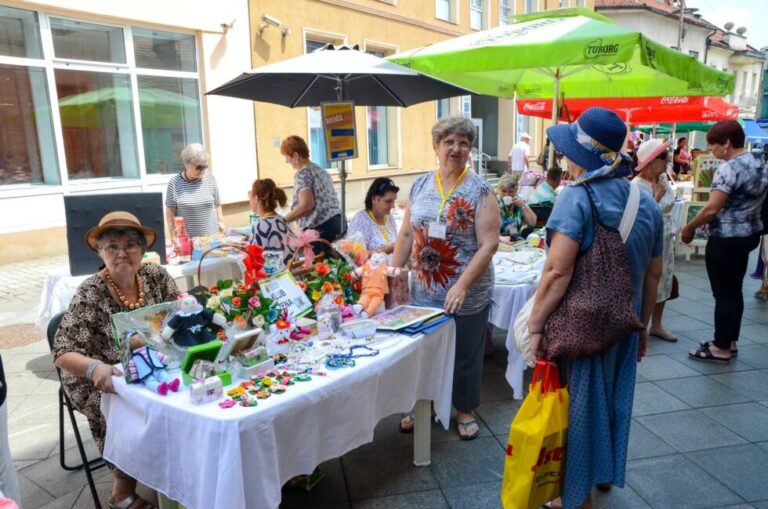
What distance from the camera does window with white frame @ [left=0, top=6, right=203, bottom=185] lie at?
7133 mm

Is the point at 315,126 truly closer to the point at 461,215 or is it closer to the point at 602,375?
the point at 461,215

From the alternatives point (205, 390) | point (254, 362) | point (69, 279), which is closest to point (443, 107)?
point (69, 279)

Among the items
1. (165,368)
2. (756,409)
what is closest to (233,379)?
(165,368)

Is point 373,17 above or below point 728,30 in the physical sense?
below

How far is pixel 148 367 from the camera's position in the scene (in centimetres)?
191

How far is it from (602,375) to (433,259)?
3.31 ft

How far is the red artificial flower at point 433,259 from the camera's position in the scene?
108 inches

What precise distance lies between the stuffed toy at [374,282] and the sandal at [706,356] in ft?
9.31

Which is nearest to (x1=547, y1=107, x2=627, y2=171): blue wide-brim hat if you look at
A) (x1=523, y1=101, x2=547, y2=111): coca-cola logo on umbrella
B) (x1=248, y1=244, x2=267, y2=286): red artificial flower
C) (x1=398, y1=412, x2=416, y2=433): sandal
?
(x1=248, y1=244, x2=267, y2=286): red artificial flower

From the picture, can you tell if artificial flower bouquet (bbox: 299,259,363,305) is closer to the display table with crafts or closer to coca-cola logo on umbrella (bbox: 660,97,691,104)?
the display table with crafts

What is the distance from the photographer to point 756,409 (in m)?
3.32

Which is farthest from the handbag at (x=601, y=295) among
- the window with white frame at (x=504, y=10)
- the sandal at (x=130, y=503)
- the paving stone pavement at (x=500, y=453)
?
the window with white frame at (x=504, y=10)

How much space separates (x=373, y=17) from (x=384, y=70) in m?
9.38

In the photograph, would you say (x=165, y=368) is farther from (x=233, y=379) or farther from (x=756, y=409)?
(x=756, y=409)
